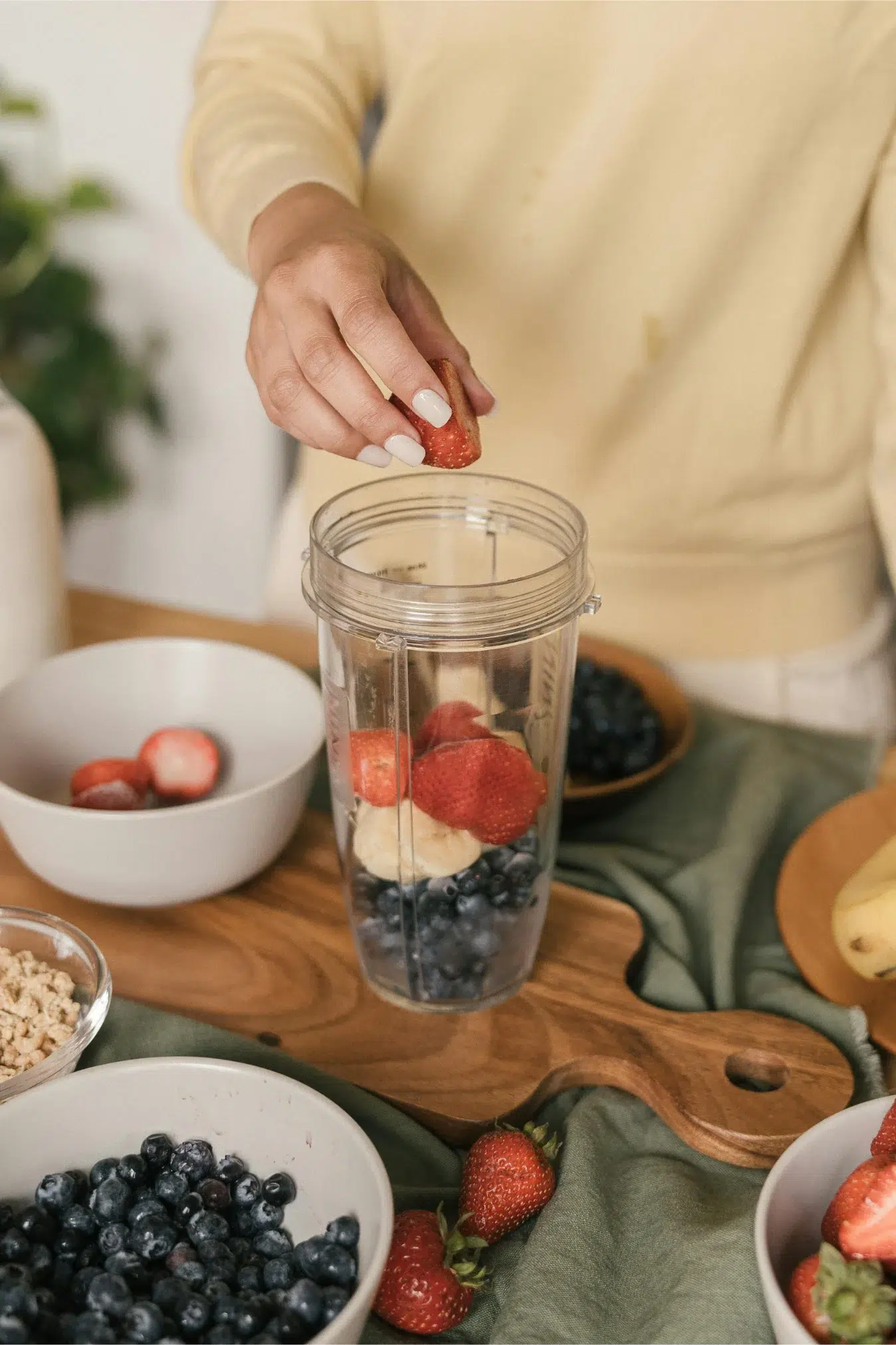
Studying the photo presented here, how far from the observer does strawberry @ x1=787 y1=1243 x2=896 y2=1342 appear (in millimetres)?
483

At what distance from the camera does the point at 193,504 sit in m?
2.17

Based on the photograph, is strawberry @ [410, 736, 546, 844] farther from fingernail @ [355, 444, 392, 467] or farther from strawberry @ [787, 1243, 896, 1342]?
strawberry @ [787, 1243, 896, 1342]

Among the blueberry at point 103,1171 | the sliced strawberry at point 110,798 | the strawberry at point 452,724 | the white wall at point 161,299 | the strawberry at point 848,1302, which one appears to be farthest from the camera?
the white wall at point 161,299

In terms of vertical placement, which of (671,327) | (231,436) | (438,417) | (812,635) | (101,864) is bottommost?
(231,436)

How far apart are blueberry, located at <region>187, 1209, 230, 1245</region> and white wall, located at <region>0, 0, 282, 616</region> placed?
1596 millimetres

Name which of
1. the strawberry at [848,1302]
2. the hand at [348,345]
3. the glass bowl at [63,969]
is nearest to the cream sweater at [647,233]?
the hand at [348,345]

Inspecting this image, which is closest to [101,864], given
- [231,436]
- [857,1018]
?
[857,1018]

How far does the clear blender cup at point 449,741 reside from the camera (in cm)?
67

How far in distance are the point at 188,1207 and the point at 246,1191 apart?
3 cm

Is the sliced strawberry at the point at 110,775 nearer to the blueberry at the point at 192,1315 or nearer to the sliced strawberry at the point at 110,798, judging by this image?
the sliced strawberry at the point at 110,798

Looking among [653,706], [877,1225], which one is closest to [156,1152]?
[877,1225]

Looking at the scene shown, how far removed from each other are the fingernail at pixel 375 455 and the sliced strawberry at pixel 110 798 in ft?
0.97

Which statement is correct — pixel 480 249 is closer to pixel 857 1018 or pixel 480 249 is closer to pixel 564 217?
pixel 564 217

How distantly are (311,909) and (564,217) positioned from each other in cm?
59
